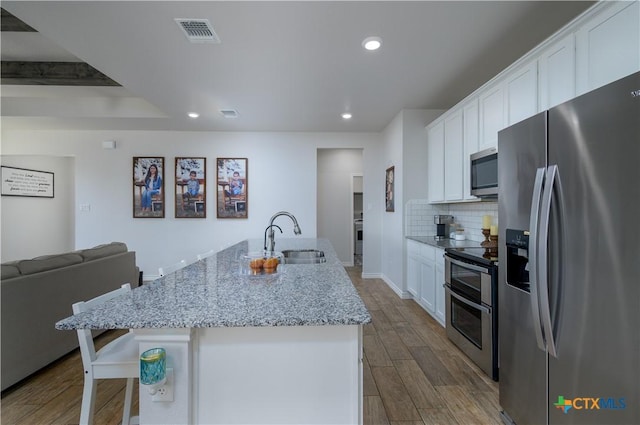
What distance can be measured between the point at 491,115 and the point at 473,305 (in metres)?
1.66

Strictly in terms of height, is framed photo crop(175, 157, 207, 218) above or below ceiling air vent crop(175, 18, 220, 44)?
below

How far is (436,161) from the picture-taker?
3648 mm

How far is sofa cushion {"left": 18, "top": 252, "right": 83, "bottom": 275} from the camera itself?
2112mm

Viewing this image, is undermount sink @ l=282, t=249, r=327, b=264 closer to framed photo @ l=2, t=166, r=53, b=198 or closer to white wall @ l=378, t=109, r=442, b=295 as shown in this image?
white wall @ l=378, t=109, r=442, b=295

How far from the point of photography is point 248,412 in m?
1.06

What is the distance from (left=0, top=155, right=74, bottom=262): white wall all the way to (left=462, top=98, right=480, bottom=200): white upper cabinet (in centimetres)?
718

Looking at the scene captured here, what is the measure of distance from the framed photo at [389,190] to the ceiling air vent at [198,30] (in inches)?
119

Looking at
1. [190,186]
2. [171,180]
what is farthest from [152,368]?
[171,180]

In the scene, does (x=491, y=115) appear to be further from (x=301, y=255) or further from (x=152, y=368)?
(x=152, y=368)

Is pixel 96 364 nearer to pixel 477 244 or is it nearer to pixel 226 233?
pixel 477 244

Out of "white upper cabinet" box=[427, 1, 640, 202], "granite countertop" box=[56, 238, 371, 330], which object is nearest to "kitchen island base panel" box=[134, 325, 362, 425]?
"granite countertop" box=[56, 238, 371, 330]

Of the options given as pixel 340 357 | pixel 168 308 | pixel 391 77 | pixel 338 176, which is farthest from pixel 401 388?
pixel 338 176

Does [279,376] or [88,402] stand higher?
[279,376]

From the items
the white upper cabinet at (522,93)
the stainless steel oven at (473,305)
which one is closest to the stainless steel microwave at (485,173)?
the white upper cabinet at (522,93)
